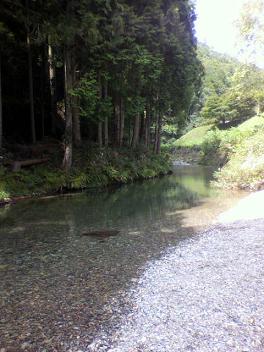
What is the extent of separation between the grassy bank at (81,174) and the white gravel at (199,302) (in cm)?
1009

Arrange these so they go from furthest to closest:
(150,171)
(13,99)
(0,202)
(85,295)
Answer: (150,171) → (13,99) → (0,202) → (85,295)

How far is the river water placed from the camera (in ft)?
16.8

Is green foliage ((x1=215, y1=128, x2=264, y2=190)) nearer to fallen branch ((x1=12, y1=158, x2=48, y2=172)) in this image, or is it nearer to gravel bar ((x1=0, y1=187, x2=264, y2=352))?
gravel bar ((x1=0, y1=187, x2=264, y2=352))

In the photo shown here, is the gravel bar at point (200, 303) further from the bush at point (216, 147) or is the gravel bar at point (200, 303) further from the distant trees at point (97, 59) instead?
the bush at point (216, 147)

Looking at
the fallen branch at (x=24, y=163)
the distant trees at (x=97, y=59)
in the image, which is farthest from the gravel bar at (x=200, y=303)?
the distant trees at (x=97, y=59)

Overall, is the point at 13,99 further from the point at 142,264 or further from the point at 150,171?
the point at 142,264

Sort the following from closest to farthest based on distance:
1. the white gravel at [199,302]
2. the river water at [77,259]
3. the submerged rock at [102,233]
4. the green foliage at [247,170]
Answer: the white gravel at [199,302] → the river water at [77,259] → the submerged rock at [102,233] → the green foliage at [247,170]

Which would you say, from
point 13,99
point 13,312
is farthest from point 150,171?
point 13,312

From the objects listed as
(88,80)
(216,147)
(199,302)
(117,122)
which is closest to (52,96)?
(117,122)

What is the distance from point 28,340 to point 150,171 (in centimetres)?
2373

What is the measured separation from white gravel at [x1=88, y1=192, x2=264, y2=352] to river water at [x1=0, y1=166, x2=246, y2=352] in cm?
30

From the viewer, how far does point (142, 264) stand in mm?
7770

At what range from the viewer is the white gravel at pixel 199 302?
15.4ft

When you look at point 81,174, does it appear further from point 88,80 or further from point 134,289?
point 134,289
